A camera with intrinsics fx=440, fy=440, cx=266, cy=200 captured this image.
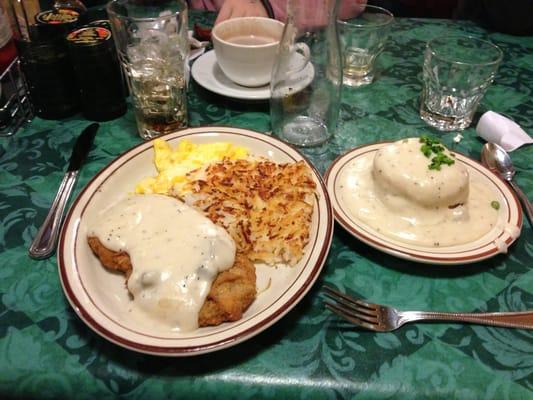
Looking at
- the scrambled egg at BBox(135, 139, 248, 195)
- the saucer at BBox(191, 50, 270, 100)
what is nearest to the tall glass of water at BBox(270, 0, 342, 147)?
the saucer at BBox(191, 50, 270, 100)

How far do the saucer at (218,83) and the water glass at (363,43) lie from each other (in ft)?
1.24

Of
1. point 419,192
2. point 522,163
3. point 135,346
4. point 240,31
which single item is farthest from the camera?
point 240,31

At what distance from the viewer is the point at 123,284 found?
955mm

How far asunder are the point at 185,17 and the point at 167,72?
0.59 feet

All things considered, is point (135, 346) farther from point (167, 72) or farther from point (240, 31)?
point (240, 31)

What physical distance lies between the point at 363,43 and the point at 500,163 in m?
0.74

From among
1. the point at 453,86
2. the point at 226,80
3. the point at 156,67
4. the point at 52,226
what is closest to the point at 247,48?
the point at 226,80

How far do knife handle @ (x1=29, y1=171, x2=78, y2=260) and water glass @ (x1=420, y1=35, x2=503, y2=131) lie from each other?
121 centimetres

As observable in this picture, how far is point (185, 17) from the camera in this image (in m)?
1.40

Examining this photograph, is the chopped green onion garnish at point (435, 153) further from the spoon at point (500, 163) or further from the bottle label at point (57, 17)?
the bottle label at point (57, 17)

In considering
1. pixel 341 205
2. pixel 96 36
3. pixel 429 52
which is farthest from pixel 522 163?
pixel 96 36

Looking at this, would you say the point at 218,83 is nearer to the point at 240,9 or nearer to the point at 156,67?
the point at 156,67

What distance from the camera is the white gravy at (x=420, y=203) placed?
1056 mm


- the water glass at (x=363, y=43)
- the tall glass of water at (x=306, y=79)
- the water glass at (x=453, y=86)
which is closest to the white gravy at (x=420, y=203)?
the tall glass of water at (x=306, y=79)
